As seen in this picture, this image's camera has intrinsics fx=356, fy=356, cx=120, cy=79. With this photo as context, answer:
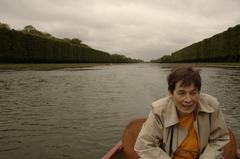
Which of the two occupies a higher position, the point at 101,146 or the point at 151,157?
the point at 151,157

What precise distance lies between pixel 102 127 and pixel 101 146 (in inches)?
61.9

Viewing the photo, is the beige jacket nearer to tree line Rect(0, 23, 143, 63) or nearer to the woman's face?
the woman's face

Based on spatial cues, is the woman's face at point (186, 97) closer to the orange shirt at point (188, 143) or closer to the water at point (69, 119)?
the orange shirt at point (188, 143)

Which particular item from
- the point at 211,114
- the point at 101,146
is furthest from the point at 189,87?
the point at 101,146

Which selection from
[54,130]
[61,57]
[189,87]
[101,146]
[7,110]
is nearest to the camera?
[189,87]

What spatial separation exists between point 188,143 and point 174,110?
1.15 ft

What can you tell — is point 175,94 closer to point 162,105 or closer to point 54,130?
point 162,105

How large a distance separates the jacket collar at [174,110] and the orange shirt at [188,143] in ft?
0.33

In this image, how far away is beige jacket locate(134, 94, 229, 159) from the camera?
3385 mm

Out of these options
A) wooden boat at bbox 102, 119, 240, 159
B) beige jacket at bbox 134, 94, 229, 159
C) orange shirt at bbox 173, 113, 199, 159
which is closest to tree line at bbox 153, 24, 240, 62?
wooden boat at bbox 102, 119, 240, 159

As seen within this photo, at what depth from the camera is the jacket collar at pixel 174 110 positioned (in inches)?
131

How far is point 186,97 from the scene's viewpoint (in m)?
3.31

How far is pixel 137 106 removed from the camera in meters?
12.0

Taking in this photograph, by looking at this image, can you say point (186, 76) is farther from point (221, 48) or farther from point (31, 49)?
point (221, 48)
